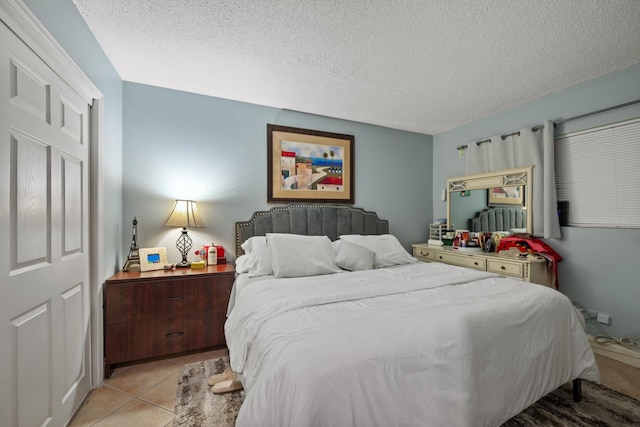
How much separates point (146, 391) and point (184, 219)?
1.37 m

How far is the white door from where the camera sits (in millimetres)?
1077

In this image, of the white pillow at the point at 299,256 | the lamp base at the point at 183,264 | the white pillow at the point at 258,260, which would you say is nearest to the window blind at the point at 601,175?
the white pillow at the point at 299,256

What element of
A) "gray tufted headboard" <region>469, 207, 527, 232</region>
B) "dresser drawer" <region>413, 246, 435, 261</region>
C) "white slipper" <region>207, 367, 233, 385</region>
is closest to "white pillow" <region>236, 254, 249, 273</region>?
"white slipper" <region>207, 367, 233, 385</region>

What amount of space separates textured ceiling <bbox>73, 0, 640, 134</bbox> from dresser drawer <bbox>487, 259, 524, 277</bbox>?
5.75 feet

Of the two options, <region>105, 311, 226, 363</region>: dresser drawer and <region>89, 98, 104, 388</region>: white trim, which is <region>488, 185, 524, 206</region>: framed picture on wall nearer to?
<region>105, 311, 226, 363</region>: dresser drawer

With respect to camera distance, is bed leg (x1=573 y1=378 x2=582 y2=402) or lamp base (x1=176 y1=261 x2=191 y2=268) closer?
bed leg (x1=573 y1=378 x2=582 y2=402)

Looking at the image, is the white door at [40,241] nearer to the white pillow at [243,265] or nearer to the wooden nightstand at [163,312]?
the wooden nightstand at [163,312]

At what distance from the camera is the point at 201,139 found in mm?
2820

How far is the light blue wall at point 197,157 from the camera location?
8.50ft

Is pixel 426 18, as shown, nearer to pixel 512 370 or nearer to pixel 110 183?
pixel 512 370

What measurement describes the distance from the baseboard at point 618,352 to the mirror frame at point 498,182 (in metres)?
1.13

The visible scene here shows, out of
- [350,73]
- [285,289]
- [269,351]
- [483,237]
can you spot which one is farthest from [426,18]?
[483,237]

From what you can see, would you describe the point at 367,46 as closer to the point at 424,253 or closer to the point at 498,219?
the point at 498,219

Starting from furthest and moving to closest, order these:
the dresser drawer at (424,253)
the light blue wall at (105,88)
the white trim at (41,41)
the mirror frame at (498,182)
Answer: the dresser drawer at (424,253)
the mirror frame at (498,182)
the light blue wall at (105,88)
the white trim at (41,41)
